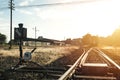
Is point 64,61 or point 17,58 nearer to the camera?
Result: point 64,61

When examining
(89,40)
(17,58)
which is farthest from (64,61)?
(89,40)

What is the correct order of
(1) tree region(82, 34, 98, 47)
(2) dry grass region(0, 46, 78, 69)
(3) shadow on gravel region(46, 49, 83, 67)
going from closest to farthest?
(2) dry grass region(0, 46, 78, 69), (3) shadow on gravel region(46, 49, 83, 67), (1) tree region(82, 34, 98, 47)

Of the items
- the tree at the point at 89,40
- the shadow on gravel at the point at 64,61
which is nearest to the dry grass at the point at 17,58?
the shadow on gravel at the point at 64,61

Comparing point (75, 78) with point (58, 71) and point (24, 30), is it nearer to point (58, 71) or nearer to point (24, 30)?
point (58, 71)

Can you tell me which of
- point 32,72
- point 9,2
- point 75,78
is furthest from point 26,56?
point 9,2

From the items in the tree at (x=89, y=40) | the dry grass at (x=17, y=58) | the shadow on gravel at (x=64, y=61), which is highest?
the tree at (x=89, y=40)

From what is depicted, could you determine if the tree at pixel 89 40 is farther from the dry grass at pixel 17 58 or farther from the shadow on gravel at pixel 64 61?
the shadow on gravel at pixel 64 61

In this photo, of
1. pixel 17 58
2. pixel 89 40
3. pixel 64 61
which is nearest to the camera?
pixel 64 61

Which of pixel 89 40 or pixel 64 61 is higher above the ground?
pixel 89 40

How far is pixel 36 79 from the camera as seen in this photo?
814 centimetres

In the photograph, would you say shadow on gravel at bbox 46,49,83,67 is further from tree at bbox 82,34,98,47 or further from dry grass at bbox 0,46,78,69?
tree at bbox 82,34,98,47

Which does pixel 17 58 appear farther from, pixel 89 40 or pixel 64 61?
pixel 89 40

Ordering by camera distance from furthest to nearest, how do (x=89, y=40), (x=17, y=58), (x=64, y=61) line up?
(x=89, y=40), (x=17, y=58), (x=64, y=61)

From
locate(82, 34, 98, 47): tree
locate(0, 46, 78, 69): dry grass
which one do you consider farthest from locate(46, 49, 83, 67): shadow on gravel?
locate(82, 34, 98, 47): tree
